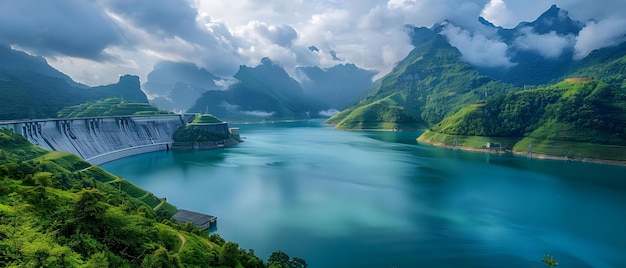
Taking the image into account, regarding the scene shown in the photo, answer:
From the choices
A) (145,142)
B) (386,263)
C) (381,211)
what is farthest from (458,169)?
(145,142)

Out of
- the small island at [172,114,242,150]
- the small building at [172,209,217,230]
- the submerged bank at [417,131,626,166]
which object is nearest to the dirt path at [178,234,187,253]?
the small building at [172,209,217,230]

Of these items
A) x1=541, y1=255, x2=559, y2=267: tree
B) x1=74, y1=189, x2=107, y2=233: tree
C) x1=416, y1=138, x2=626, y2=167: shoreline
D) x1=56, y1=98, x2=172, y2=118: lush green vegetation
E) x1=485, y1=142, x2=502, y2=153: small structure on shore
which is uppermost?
x1=56, y1=98, x2=172, y2=118: lush green vegetation

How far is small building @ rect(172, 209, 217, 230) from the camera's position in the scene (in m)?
35.5

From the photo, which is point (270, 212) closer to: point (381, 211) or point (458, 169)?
point (381, 211)

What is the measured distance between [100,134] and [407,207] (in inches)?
2893

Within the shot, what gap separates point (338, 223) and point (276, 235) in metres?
7.12

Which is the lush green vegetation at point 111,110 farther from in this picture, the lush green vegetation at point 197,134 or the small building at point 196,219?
the small building at point 196,219

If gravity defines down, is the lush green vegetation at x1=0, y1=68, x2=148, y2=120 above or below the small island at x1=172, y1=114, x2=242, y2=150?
above

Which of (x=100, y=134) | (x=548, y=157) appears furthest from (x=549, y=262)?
(x=100, y=134)

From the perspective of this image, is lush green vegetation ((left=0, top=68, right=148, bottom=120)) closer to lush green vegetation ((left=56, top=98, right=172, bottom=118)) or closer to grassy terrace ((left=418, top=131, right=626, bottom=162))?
lush green vegetation ((left=56, top=98, right=172, bottom=118))

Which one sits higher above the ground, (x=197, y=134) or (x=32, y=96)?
(x=32, y=96)

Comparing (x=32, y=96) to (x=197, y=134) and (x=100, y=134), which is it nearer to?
(x=197, y=134)

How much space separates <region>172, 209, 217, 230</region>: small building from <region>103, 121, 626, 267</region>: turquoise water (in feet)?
4.39

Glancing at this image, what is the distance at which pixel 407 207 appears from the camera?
43312mm
